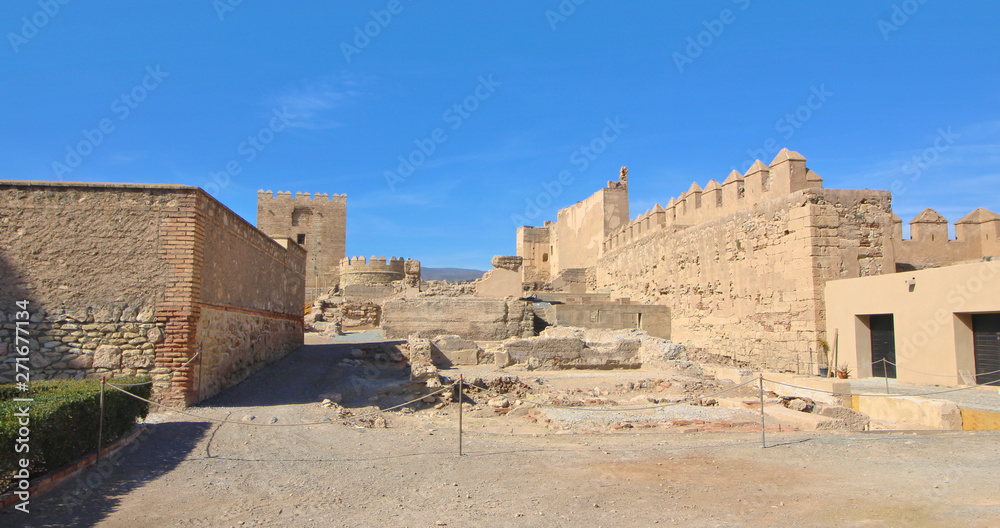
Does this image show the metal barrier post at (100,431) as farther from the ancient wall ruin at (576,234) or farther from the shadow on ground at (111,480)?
the ancient wall ruin at (576,234)

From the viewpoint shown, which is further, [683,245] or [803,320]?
[683,245]

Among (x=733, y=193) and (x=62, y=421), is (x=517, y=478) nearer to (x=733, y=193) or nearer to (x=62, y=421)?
(x=62, y=421)

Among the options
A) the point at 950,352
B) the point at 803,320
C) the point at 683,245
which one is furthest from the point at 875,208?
the point at 683,245

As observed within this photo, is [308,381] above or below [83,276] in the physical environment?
below

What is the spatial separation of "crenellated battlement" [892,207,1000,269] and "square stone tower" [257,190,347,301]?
35672mm

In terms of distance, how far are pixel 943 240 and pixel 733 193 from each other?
18.2ft

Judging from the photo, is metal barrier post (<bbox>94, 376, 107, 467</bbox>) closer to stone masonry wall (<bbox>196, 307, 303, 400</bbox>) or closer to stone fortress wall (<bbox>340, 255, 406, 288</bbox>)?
stone masonry wall (<bbox>196, 307, 303, 400</bbox>)

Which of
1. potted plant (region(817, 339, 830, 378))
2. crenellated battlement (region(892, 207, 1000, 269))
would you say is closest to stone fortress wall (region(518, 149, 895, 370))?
potted plant (region(817, 339, 830, 378))

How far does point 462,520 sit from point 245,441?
3.52 meters

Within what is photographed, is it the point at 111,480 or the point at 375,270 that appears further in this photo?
the point at 375,270

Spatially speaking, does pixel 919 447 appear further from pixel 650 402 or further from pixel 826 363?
pixel 826 363

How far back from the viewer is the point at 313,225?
45.4 metres

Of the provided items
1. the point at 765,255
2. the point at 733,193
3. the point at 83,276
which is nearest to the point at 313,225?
the point at 733,193

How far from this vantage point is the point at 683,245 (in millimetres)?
19891
